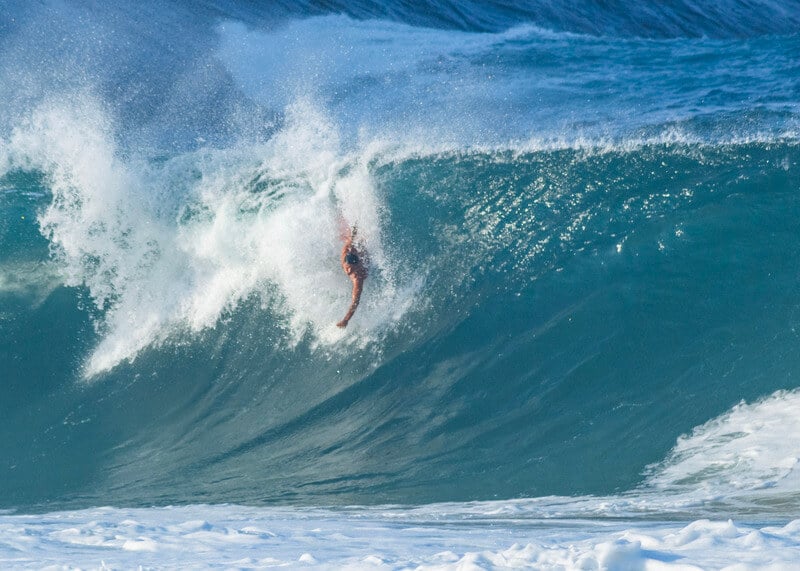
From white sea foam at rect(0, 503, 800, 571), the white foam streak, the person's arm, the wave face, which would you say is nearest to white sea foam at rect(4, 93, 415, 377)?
the wave face

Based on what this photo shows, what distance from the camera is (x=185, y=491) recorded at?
808cm

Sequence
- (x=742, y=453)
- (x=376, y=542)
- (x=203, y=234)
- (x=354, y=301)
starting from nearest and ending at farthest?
(x=376, y=542), (x=742, y=453), (x=354, y=301), (x=203, y=234)

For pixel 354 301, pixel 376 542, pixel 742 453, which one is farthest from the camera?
pixel 354 301

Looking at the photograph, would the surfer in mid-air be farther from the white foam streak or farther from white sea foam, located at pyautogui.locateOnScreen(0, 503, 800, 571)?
the white foam streak

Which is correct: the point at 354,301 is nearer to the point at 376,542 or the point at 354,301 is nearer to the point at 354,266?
the point at 354,266

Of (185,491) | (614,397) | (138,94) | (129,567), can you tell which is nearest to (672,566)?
(129,567)

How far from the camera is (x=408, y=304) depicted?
9.08 meters

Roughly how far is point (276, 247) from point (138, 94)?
16.3 feet

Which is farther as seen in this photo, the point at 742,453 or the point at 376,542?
the point at 742,453

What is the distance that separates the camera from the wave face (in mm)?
8047

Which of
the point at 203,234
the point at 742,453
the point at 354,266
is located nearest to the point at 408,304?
the point at 354,266

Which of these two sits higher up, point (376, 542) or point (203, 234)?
point (203, 234)

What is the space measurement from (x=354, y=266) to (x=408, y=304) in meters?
0.75

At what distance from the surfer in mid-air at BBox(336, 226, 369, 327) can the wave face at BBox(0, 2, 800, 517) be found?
4.6 inches
